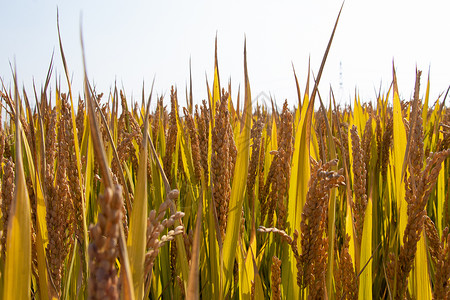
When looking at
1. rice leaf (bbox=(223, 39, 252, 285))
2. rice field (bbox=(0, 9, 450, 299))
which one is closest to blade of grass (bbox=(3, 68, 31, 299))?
rice field (bbox=(0, 9, 450, 299))

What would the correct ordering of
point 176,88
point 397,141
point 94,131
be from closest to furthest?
point 94,131 < point 397,141 < point 176,88

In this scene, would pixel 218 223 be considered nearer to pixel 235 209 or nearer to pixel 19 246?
pixel 235 209

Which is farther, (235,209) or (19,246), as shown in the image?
(235,209)

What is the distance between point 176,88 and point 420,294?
1539mm

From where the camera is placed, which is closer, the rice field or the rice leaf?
the rice field

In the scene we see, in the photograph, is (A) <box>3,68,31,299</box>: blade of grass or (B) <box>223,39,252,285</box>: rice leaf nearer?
(A) <box>3,68,31,299</box>: blade of grass

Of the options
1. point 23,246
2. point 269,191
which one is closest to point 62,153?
point 23,246

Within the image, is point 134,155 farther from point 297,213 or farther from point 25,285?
point 25,285

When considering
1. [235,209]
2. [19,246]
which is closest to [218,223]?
[235,209]

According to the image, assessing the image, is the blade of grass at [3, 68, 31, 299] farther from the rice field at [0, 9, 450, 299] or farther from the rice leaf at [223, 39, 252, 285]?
the rice leaf at [223, 39, 252, 285]

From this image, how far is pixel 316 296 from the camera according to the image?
73 cm

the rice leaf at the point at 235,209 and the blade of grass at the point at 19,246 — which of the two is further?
the rice leaf at the point at 235,209

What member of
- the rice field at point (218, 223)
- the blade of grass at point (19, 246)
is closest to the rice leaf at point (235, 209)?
the rice field at point (218, 223)

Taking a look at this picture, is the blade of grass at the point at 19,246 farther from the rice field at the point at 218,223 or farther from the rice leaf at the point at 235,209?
the rice leaf at the point at 235,209
